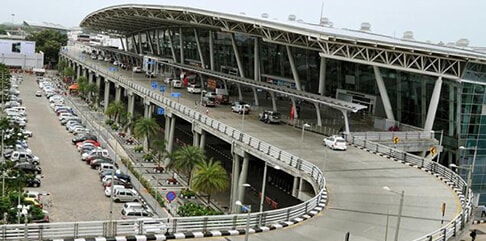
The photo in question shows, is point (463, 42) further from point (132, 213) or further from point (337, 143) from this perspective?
point (132, 213)

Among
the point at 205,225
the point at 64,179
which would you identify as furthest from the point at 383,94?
the point at 205,225

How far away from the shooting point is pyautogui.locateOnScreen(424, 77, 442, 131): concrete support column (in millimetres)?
49219

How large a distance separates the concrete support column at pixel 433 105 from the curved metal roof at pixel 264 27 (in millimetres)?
3055

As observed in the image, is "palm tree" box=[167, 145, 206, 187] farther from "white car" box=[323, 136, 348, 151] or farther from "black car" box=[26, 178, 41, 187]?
"black car" box=[26, 178, 41, 187]

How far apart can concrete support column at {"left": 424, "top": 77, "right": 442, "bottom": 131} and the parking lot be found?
2832 centimetres

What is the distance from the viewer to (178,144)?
236ft

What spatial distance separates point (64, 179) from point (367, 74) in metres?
33.1

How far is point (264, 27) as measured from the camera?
60.2 meters

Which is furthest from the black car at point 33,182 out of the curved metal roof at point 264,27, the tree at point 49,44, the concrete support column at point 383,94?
the tree at point 49,44

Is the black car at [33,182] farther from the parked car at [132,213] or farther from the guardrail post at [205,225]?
the guardrail post at [205,225]

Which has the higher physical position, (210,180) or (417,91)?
(417,91)

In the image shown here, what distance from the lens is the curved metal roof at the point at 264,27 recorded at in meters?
48.8

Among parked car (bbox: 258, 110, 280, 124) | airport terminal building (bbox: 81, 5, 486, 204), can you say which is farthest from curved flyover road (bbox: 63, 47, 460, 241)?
parked car (bbox: 258, 110, 280, 124)

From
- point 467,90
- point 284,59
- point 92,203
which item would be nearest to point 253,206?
point 92,203
